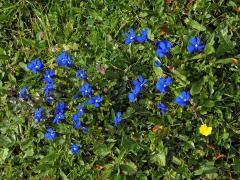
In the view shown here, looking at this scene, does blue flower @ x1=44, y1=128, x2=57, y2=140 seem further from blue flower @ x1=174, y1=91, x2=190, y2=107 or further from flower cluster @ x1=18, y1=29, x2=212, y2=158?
blue flower @ x1=174, y1=91, x2=190, y2=107

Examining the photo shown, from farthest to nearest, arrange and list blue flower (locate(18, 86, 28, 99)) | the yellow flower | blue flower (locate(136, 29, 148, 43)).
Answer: blue flower (locate(18, 86, 28, 99)), blue flower (locate(136, 29, 148, 43)), the yellow flower

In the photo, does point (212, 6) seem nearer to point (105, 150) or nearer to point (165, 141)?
point (165, 141)

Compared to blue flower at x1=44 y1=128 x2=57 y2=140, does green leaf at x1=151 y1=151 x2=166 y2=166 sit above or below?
below

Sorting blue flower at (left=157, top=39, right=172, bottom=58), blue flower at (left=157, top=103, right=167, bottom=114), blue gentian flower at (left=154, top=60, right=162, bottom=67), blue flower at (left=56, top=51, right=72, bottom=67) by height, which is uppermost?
blue flower at (left=157, top=39, right=172, bottom=58)

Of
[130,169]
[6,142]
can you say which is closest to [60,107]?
[6,142]

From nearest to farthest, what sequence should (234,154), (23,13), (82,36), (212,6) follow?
1. (234,154)
2. (212,6)
3. (82,36)
4. (23,13)

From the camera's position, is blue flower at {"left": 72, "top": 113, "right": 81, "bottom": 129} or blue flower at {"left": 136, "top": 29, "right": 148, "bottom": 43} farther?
blue flower at {"left": 136, "top": 29, "right": 148, "bottom": 43}

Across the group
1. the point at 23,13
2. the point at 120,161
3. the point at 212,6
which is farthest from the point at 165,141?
the point at 23,13

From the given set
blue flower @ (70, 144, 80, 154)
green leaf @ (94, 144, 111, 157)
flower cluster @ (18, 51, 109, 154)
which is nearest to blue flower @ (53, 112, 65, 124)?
flower cluster @ (18, 51, 109, 154)
